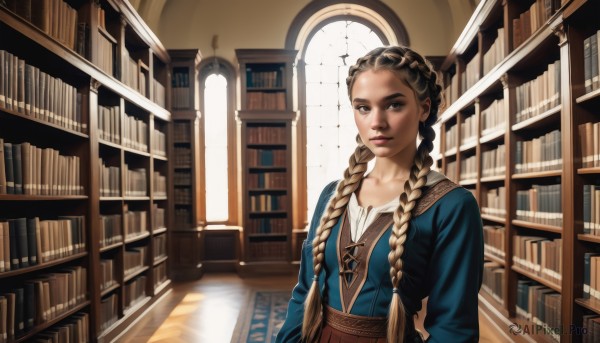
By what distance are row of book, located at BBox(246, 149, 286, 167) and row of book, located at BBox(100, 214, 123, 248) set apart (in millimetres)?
2691

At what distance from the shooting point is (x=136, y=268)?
185 inches

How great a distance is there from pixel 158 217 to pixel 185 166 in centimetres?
105

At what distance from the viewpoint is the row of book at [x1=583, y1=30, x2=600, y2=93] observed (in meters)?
2.50

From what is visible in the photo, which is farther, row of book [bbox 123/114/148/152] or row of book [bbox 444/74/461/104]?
row of book [bbox 444/74/461/104]

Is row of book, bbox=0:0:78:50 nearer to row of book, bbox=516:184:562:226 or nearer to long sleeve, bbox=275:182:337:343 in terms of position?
long sleeve, bbox=275:182:337:343

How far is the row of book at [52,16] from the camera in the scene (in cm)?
270

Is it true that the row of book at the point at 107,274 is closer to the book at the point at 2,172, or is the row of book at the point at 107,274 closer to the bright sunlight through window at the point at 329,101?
the book at the point at 2,172

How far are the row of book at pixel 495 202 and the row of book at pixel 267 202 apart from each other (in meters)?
2.94

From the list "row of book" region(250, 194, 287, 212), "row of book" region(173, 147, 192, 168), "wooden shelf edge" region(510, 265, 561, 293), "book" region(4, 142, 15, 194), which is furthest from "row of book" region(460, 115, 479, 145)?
"book" region(4, 142, 15, 194)

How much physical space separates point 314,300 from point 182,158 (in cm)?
560

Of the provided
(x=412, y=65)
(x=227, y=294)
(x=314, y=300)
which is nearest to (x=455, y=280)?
(x=314, y=300)

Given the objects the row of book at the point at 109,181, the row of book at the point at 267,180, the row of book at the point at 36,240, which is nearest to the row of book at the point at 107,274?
the row of book at the point at 36,240

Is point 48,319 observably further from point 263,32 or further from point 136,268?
point 263,32

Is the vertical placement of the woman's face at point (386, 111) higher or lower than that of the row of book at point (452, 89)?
lower
